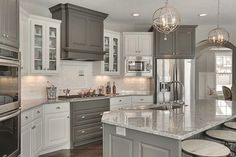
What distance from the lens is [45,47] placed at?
414cm

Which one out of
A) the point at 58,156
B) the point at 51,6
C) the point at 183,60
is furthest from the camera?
the point at 183,60

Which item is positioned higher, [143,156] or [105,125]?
[105,125]

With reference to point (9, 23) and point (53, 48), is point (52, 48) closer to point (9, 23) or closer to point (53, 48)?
point (53, 48)

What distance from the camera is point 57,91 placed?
4750mm

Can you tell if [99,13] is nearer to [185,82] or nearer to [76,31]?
[76,31]

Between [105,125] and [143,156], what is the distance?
1.86 ft

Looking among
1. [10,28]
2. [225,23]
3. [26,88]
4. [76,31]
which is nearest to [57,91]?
[26,88]

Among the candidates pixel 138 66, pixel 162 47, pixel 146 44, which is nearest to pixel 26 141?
pixel 138 66

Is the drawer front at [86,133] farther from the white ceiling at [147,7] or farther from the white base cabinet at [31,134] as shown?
the white ceiling at [147,7]

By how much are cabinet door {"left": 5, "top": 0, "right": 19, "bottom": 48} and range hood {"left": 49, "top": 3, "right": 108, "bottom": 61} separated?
1807mm

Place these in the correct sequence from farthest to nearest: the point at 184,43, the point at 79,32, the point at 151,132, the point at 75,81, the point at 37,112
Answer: the point at 184,43 < the point at 75,81 < the point at 79,32 < the point at 37,112 < the point at 151,132

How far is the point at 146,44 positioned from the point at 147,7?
1227 millimetres

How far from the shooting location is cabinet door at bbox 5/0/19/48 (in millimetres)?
2348

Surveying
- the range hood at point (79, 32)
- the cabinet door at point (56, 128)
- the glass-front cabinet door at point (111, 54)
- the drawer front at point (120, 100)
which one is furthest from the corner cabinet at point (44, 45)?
the drawer front at point (120, 100)
